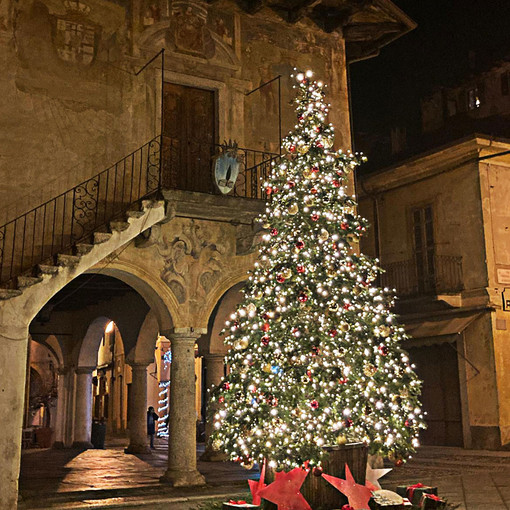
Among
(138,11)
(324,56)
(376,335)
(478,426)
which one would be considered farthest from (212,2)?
(478,426)

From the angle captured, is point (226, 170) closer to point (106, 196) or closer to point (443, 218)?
point (106, 196)

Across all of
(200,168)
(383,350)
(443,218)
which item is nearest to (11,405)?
(383,350)

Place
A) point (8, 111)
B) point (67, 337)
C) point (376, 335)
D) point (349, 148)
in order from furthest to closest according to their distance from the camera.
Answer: point (67, 337) < point (349, 148) < point (8, 111) < point (376, 335)

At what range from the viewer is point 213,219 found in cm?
1285

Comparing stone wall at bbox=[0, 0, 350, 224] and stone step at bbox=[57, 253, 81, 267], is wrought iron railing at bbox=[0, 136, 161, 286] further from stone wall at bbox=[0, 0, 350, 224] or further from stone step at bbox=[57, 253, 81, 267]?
stone step at bbox=[57, 253, 81, 267]

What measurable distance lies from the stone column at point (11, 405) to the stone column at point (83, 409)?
32.6 ft

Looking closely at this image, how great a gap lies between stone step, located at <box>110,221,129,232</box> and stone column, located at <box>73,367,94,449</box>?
10.2 metres

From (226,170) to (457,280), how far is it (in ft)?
31.2

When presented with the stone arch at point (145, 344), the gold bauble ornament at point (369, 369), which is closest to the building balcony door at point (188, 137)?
the stone arch at point (145, 344)

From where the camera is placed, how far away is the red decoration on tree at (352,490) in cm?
863

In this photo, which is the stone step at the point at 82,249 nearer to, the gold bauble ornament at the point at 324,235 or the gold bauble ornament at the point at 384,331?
the gold bauble ornament at the point at 324,235

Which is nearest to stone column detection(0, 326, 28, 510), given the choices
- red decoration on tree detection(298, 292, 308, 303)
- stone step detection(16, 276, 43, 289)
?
stone step detection(16, 276, 43, 289)

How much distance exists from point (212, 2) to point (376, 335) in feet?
25.1

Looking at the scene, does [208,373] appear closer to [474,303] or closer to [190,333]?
[190,333]
